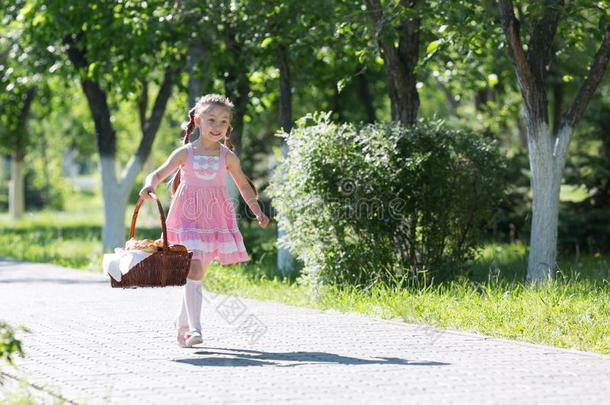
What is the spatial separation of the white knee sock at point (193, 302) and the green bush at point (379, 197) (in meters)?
3.06

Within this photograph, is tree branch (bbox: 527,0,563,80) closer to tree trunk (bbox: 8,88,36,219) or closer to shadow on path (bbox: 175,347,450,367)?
shadow on path (bbox: 175,347,450,367)

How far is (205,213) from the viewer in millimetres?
8430

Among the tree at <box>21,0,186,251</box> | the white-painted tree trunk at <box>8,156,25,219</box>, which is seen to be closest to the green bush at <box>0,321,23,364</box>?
the tree at <box>21,0,186,251</box>

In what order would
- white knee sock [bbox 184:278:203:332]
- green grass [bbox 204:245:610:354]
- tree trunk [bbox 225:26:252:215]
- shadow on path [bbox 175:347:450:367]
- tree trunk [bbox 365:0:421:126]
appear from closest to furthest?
shadow on path [bbox 175:347:450:367] → white knee sock [bbox 184:278:203:332] → green grass [bbox 204:245:610:354] → tree trunk [bbox 365:0:421:126] → tree trunk [bbox 225:26:252:215]

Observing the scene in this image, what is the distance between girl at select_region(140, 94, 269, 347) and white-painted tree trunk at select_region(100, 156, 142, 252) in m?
10.6

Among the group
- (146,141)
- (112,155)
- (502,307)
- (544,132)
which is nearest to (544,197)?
(544,132)

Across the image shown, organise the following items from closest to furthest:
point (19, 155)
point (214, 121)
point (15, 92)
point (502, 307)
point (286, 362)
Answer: point (286, 362) < point (214, 121) < point (502, 307) < point (15, 92) < point (19, 155)

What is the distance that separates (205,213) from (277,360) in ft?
4.48

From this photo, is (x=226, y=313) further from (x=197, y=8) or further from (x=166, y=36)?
(x=166, y=36)

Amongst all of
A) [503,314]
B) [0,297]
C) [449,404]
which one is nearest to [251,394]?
[449,404]

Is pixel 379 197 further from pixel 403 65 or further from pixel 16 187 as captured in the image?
Answer: pixel 16 187

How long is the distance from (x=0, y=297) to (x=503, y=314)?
585 centimetres

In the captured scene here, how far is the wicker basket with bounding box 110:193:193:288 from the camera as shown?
783cm

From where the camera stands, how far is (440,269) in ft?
38.8
